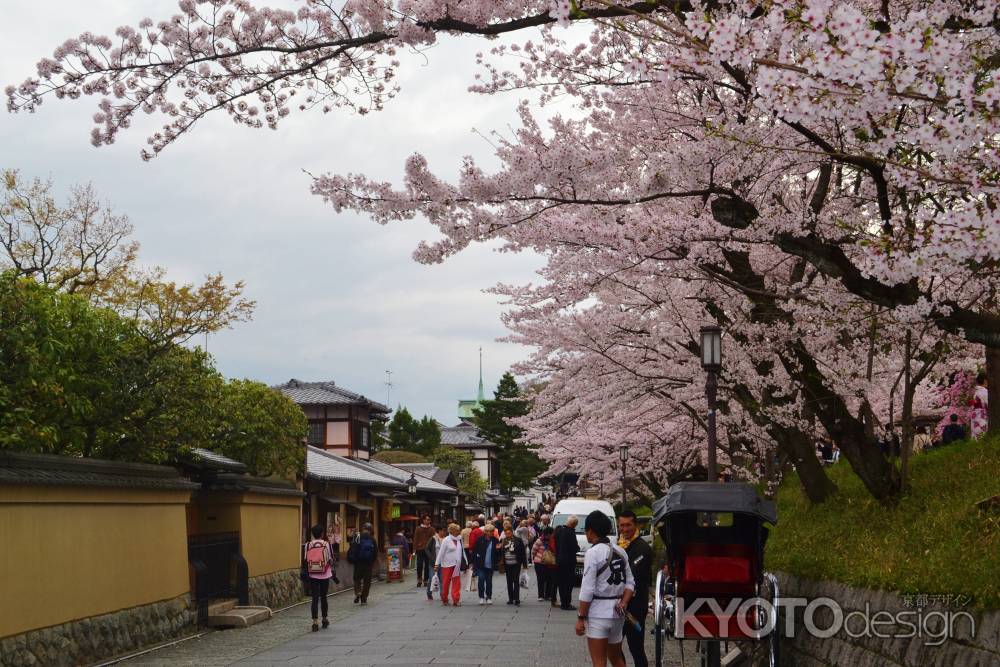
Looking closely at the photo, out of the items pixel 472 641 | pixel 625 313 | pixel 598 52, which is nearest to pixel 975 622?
pixel 598 52

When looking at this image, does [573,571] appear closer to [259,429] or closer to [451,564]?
[451,564]

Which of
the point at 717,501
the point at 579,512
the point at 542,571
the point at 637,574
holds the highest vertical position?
the point at 717,501

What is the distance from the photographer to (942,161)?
19.5ft

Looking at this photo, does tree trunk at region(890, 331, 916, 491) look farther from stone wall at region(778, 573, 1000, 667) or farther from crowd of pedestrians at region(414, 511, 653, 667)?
crowd of pedestrians at region(414, 511, 653, 667)

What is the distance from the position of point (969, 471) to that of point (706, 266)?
412cm

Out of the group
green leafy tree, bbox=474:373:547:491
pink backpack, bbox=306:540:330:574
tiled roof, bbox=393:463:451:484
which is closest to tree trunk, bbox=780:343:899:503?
pink backpack, bbox=306:540:330:574

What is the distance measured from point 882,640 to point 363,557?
14.9m

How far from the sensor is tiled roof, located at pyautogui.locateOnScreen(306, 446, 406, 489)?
1211 inches

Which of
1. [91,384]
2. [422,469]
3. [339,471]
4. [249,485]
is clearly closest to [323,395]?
[422,469]

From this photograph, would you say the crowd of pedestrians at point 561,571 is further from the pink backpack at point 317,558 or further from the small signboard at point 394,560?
the small signboard at point 394,560

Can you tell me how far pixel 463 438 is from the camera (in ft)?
294

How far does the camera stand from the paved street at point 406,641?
12367 mm

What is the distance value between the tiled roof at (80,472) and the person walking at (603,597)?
633cm

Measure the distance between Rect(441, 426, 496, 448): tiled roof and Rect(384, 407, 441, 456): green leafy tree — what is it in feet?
27.5
